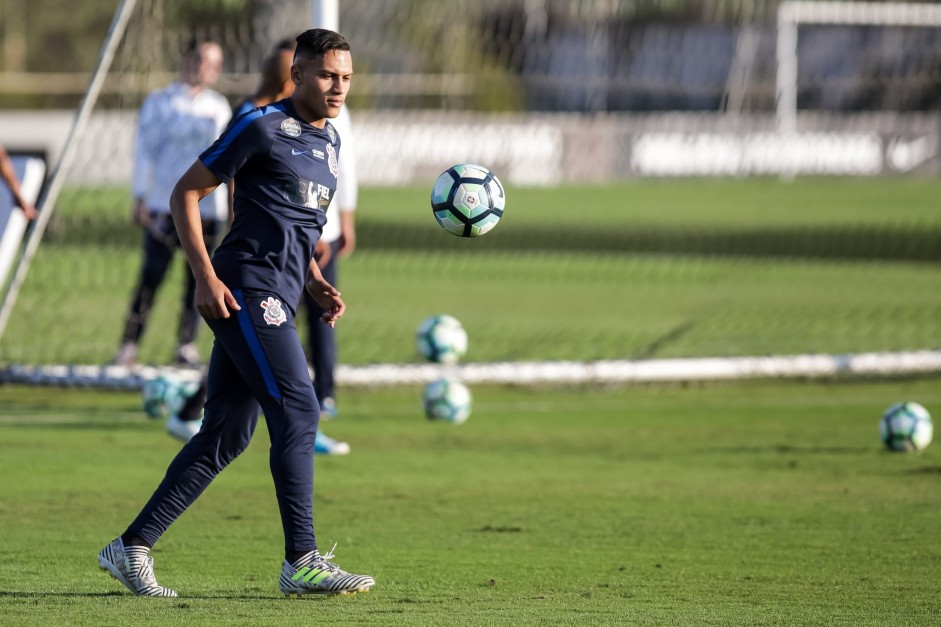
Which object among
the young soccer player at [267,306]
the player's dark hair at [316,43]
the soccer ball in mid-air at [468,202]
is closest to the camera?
the young soccer player at [267,306]

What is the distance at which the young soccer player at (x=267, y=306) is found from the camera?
557cm

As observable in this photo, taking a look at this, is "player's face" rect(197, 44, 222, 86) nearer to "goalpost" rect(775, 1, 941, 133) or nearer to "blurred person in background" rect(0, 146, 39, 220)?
"blurred person in background" rect(0, 146, 39, 220)

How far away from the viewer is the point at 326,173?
582cm

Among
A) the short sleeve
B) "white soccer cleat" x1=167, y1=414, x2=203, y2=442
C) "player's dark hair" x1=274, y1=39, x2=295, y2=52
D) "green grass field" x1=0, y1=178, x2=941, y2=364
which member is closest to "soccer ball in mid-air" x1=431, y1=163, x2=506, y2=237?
the short sleeve

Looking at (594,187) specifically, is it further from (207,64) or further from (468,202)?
(468,202)

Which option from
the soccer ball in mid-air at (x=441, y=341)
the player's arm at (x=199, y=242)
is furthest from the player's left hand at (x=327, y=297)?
the soccer ball in mid-air at (x=441, y=341)

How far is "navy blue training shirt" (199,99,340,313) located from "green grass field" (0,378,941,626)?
3.82ft

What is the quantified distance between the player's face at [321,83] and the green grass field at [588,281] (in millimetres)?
7573

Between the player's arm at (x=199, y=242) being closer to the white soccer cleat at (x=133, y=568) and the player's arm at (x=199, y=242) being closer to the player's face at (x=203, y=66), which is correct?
the white soccer cleat at (x=133, y=568)

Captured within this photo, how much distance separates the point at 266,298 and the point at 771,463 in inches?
170

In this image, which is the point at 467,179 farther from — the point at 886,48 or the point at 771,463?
the point at 886,48

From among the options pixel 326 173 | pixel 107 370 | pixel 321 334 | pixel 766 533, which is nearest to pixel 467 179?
pixel 326 173

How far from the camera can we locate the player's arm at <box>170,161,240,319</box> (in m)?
5.46

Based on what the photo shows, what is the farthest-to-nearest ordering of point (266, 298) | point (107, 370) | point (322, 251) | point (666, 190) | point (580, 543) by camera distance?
point (666, 190)
point (107, 370)
point (322, 251)
point (580, 543)
point (266, 298)
